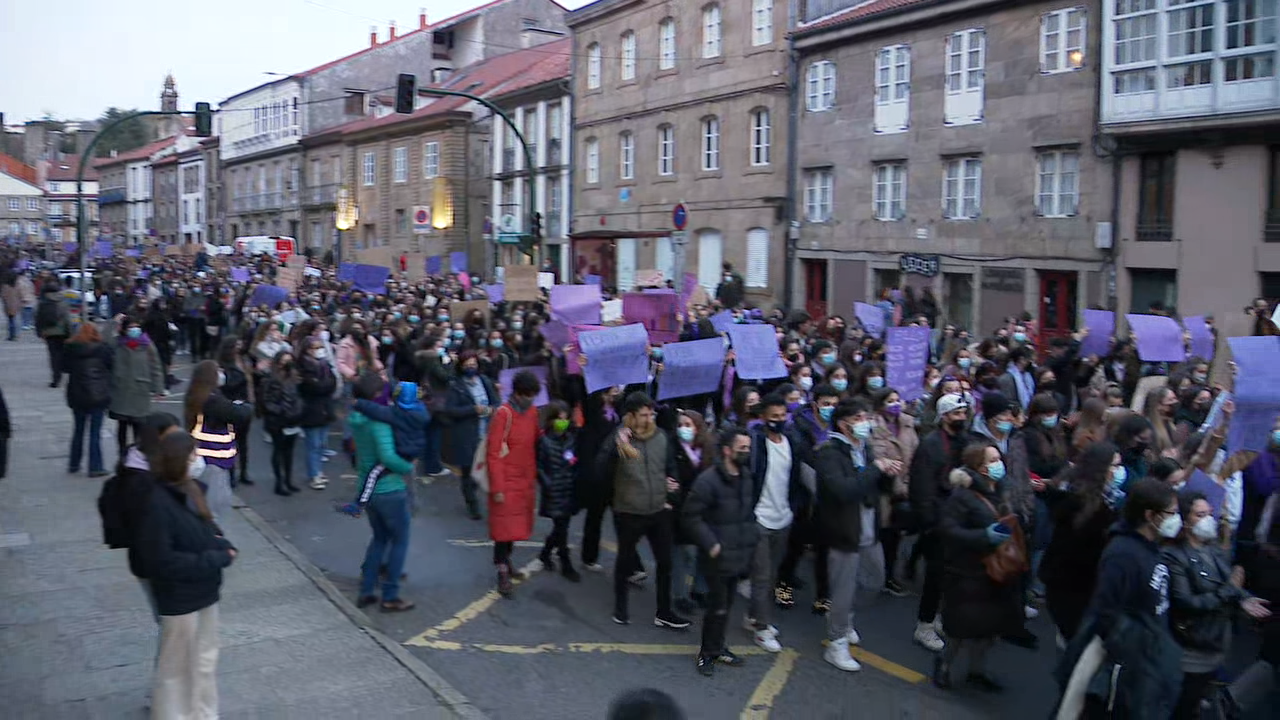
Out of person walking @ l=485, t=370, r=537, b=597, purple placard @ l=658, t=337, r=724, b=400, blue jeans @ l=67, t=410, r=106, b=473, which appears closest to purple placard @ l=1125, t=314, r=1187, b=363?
purple placard @ l=658, t=337, r=724, b=400

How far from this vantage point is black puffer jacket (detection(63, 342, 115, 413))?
11789 mm

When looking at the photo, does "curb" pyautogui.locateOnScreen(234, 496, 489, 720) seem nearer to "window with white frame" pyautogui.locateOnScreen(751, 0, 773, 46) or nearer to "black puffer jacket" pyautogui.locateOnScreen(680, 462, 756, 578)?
"black puffer jacket" pyautogui.locateOnScreen(680, 462, 756, 578)

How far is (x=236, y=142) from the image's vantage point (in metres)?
67.9

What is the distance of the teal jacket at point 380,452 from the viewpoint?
805cm

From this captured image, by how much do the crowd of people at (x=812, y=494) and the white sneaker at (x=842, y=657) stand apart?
0.05 feet

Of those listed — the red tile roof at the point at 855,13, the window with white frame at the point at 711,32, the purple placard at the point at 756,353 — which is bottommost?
the purple placard at the point at 756,353

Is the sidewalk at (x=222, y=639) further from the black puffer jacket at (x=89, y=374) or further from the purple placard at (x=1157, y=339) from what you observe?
the purple placard at (x=1157, y=339)

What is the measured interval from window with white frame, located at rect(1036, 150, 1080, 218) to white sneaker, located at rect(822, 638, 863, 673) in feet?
52.4

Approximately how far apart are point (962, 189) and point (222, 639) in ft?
63.1

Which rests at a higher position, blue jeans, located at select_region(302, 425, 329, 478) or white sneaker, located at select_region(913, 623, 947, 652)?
blue jeans, located at select_region(302, 425, 329, 478)

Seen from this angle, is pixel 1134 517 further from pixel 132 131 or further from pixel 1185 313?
pixel 132 131

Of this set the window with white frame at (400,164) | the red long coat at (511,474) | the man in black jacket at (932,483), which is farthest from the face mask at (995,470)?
the window with white frame at (400,164)

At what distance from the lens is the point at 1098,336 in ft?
44.0

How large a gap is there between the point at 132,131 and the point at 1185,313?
10691cm
